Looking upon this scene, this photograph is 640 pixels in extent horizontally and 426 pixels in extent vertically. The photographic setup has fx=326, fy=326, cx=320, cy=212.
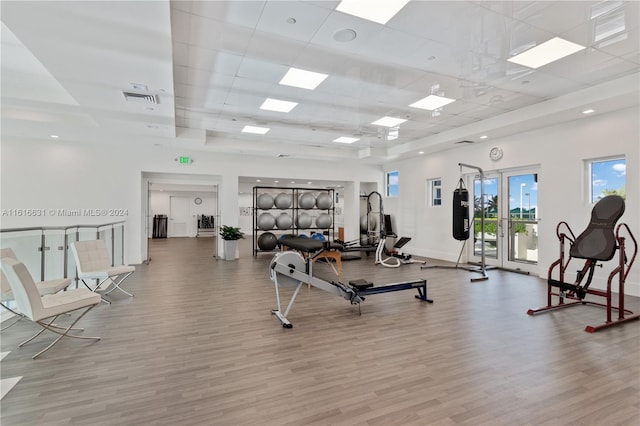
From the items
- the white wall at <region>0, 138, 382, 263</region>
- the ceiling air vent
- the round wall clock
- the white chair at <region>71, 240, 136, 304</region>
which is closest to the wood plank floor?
the white chair at <region>71, 240, 136, 304</region>

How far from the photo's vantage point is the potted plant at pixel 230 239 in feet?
28.5

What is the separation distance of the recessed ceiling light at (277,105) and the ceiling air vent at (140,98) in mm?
1767

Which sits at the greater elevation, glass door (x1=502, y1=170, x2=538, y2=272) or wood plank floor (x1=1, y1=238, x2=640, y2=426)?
glass door (x1=502, y1=170, x2=538, y2=272)

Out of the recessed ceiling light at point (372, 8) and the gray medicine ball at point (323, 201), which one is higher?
the recessed ceiling light at point (372, 8)

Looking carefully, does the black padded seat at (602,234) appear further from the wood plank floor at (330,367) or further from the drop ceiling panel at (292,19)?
the drop ceiling panel at (292,19)

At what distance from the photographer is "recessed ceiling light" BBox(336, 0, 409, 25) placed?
9.89 ft

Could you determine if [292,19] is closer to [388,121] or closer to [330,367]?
[330,367]

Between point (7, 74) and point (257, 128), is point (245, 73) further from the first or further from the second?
point (7, 74)

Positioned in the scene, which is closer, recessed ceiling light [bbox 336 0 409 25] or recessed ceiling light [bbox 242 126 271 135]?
recessed ceiling light [bbox 336 0 409 25]

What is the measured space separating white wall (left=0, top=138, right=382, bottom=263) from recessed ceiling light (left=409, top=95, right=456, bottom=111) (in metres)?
5.30

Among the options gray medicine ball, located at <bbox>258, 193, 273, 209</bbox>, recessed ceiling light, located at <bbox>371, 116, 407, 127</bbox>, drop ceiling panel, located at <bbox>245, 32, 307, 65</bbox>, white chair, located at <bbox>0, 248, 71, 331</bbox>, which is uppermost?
recessed ceiling light, located at <bbox>371, 116, 407, 127</bbox>

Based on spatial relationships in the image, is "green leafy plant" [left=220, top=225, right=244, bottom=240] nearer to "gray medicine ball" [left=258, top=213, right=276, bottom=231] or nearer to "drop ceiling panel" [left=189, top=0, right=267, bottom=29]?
"gray medicine ball" [left=258, top=213, right=276, bottom=231]

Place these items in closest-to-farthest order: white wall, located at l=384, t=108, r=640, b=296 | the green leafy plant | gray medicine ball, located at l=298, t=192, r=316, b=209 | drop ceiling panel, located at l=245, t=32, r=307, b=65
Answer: drop ceiling panel, located at l=245, t=32, r=307, b=65 < white wall, located at l=384, t=108, r=640, b=296 < the green leafy plant < gray medicine ball, located at l=298, t=192, r=316, b=209

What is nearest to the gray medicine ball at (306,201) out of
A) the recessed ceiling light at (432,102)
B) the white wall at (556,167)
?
the white wall at (556,167)
